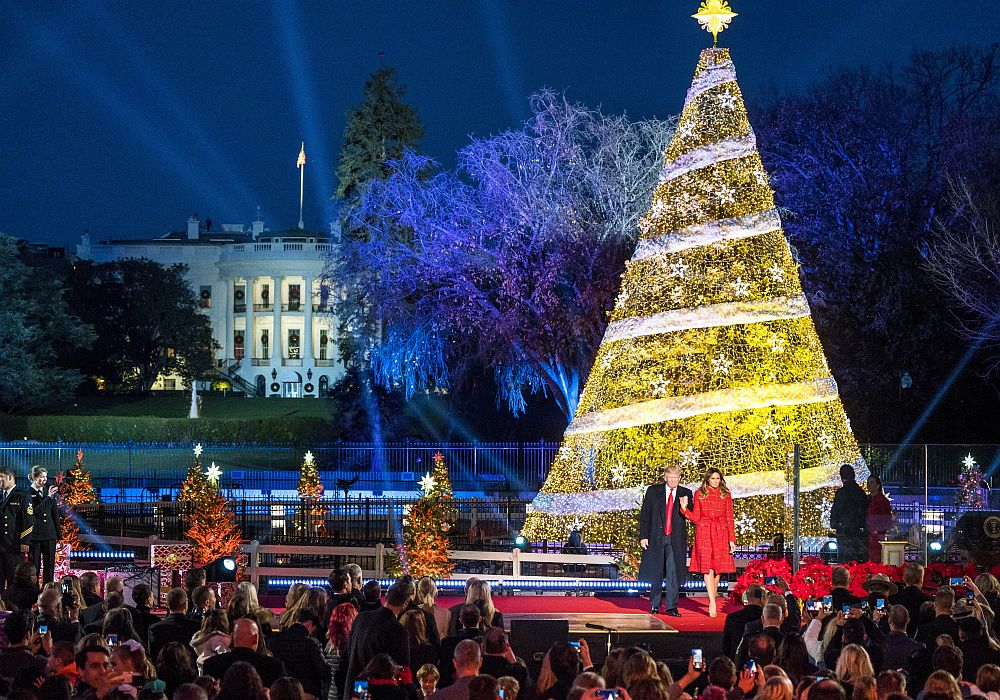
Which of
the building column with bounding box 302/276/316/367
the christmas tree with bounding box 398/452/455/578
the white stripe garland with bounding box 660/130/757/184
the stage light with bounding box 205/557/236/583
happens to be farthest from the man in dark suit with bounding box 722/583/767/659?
the building column with bounding box 302/276/316/367

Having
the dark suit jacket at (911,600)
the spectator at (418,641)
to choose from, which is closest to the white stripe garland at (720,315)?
the dark suit jacket at (911,600)

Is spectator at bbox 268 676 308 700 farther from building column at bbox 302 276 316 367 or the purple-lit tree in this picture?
building column at bbox 302 276 316 367

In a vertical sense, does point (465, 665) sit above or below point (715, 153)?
below

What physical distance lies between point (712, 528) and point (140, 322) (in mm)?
80006

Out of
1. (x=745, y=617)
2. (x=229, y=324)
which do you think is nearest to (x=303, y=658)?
(x=745, y=617)

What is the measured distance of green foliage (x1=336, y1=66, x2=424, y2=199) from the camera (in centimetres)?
6769

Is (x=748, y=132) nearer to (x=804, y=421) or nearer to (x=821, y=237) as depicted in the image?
(x=804, y=421)

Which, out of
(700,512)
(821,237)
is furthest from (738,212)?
(821,237)

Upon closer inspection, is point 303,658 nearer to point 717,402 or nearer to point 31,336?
point 717,402

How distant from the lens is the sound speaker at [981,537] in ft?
59.2

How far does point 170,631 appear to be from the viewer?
1077 centimetres

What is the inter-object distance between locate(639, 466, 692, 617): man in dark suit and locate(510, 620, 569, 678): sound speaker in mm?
5619

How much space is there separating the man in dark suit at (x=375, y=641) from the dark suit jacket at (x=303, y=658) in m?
0.19

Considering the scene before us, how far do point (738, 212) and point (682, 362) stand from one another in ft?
6.92
